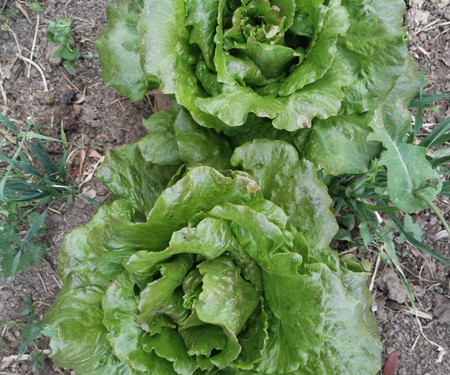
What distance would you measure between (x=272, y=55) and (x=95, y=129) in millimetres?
1341

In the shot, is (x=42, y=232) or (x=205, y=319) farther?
(x=42, y=232)

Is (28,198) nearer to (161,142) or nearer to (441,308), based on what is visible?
(161,142)

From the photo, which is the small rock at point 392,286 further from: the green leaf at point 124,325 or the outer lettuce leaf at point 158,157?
the green leaf at point 124,325

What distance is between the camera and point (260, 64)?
6.77ft

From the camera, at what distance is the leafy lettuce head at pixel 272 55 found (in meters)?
1.96

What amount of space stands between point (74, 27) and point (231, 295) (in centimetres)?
206

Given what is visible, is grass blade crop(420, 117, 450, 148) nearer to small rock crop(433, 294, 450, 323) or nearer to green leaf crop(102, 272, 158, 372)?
small rock crop(433, 294, 450, 323)

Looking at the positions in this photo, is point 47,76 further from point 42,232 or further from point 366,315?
point 366,315

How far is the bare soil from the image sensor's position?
271cm

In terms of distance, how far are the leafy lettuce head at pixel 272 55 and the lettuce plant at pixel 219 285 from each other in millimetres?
220

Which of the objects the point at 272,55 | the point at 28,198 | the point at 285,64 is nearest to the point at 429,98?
the point at 285,64

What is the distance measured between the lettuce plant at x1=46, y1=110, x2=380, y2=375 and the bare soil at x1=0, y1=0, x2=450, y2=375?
2.70ft

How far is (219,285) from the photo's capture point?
1707 mm

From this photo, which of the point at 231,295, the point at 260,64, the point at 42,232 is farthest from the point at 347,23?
the point at 42,232
